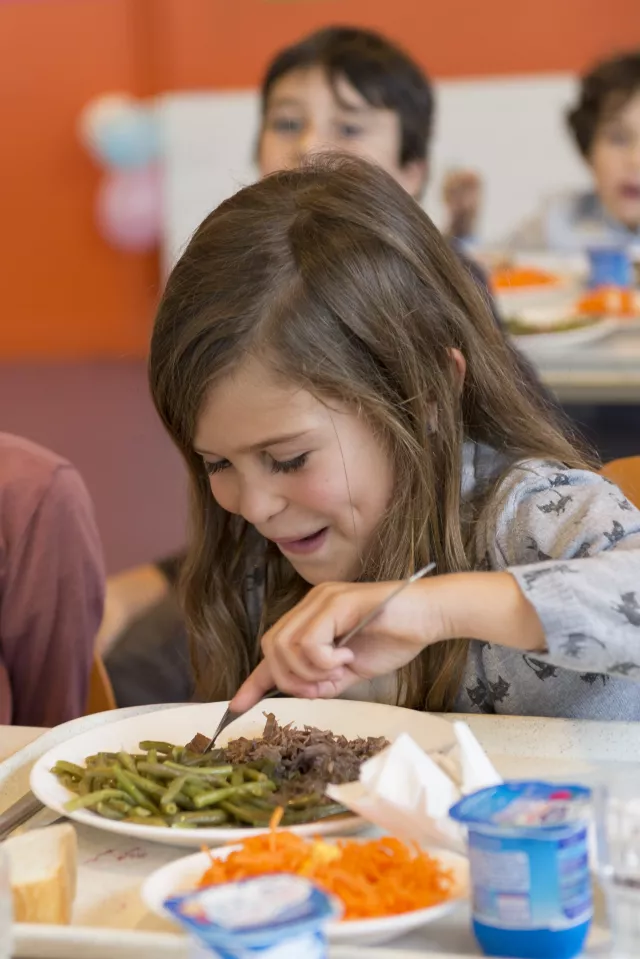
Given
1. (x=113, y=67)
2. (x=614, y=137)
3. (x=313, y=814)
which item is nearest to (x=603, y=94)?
(x=614, y=137)

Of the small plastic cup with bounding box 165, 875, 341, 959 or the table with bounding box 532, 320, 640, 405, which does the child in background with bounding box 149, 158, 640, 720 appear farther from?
the table with bounding box 532, 320, 640, 405

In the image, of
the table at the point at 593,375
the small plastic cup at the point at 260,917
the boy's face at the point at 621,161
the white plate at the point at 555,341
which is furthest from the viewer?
the boy's face at the point at 621,161

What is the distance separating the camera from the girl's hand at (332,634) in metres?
1.07

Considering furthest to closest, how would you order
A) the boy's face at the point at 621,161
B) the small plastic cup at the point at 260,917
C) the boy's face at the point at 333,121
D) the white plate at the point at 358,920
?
1. the boy's face at the point at 621,161
2. the boy's face at the point at 333,121
3. the white plate at the point at 358,920
4. the small plastic cup at the point at 260,917

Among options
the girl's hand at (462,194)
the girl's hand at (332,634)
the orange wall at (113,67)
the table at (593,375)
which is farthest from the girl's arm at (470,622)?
the orange wall at (113,67)

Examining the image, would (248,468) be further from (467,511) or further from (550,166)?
(550,166)

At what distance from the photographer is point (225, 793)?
1.04m

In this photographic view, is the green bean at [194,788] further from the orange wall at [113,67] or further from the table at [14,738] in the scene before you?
the orange wall at [113,67]

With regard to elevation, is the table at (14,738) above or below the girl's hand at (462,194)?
below

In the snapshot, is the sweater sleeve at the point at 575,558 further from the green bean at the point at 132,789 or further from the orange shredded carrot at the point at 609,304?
the orange shredded carrot at the point at 609,304

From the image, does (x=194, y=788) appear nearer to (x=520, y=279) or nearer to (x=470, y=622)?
(x=470, y=622)

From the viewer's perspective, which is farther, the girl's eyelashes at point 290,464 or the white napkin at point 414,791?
the girl's eyelashes at point 290,464

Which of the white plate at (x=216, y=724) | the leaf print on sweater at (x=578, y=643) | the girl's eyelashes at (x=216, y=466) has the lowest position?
the white plate at (x=216, y=724)

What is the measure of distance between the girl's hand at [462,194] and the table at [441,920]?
544cm
